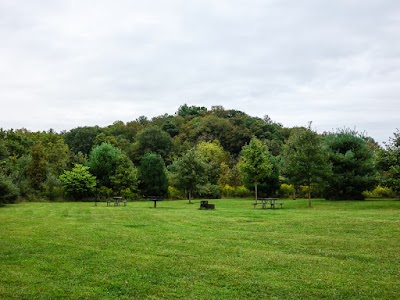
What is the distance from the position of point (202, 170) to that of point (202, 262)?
31683 millimetres

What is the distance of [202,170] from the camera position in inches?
1700

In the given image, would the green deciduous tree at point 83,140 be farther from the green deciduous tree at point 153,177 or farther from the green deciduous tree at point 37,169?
the green deciduous tree at point 153,177

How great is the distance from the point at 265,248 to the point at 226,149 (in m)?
66.8

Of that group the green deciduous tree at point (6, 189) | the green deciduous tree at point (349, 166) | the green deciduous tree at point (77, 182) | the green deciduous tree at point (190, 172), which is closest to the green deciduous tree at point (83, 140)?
the green deciduous tree at point (77, 182)

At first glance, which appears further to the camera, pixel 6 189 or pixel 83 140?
pixel 83 140

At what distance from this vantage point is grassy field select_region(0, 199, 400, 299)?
8820 mm

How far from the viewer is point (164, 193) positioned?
170 ft

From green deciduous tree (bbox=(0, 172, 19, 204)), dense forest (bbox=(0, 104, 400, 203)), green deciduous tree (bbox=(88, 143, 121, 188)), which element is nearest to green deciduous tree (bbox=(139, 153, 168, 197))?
dense forest (bbox=(0, 104, 400, 203))

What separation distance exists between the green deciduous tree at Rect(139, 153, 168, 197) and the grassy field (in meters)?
31.6

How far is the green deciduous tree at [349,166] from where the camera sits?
39625mm

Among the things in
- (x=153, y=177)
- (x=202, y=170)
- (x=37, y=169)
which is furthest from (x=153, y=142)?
(x=202, y=170)

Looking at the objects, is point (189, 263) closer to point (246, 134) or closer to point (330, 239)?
point (330, 239)

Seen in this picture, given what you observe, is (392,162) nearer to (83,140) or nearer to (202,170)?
(202,170)

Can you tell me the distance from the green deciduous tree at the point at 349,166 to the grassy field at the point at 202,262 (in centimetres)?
2133
